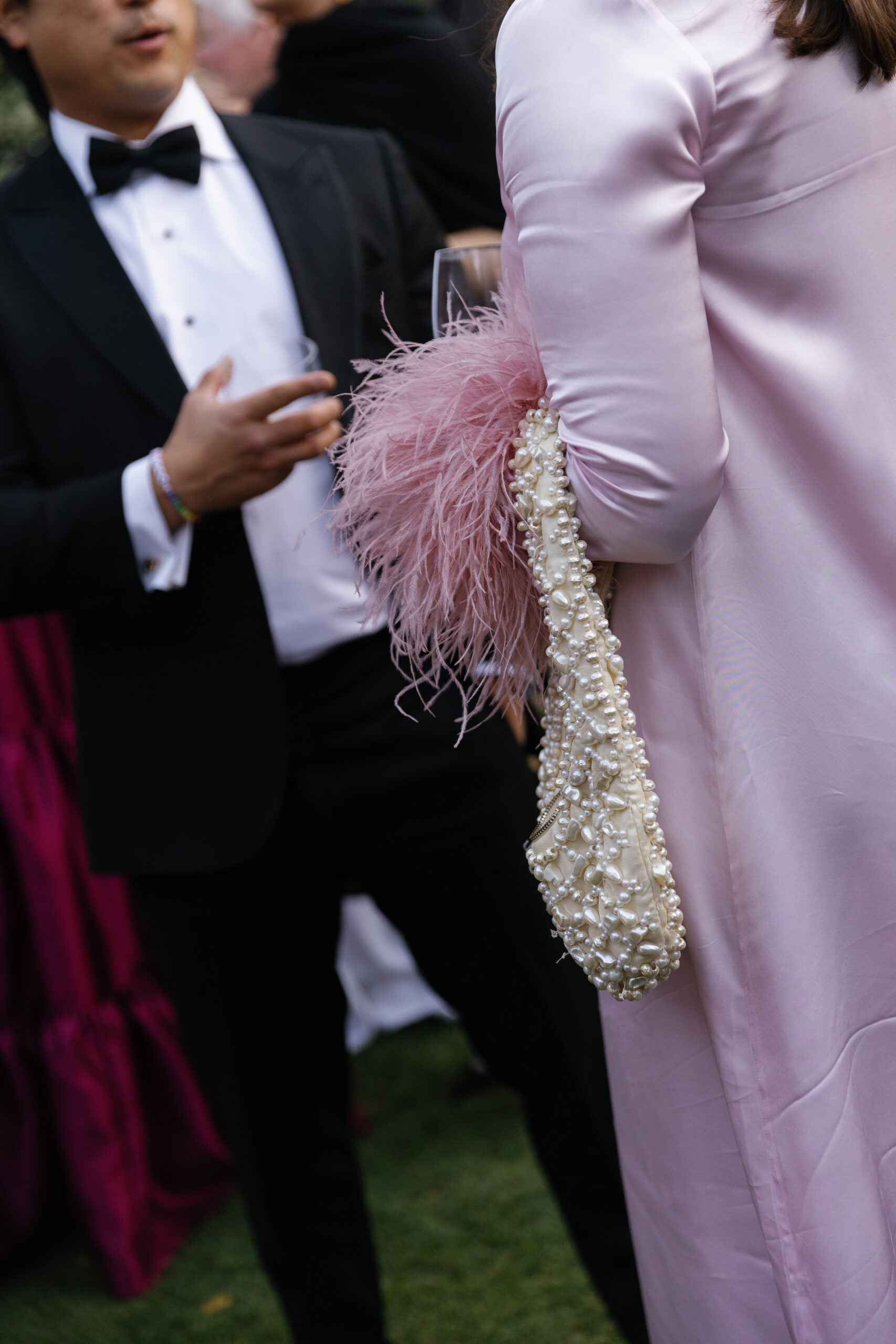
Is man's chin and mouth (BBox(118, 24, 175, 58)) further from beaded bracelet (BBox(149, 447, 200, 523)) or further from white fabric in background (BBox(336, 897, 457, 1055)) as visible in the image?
white fabric in background (BBox(336, 897, 457, 1055))

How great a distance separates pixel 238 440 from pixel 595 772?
2.38 ft

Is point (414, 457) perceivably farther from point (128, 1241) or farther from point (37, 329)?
point (128, 1241)

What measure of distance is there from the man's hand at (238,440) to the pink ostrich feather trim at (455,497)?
298 mm

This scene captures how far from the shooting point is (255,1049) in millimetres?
1771

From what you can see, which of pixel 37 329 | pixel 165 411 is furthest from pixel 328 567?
pixel 37 329

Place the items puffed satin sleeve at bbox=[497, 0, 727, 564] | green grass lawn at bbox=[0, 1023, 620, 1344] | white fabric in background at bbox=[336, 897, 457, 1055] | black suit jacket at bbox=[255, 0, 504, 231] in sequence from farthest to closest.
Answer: white fabric in background at bbox=[336, 897, 457, 1055] < black suit jacket at bbox=[255, 0, 504, 231] < green grass lawn at bbox=[0, 1023, 620, 1344] < puffed satin sleeve at bbox=[497, 0, 727, 564]

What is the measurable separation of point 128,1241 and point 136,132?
1.90 metres

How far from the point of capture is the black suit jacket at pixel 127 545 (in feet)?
5.40

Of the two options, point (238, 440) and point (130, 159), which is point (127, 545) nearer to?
point (238, 440)

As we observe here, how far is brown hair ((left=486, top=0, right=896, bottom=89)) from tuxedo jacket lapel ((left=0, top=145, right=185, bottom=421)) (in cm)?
97

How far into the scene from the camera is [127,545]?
1605 millimetres

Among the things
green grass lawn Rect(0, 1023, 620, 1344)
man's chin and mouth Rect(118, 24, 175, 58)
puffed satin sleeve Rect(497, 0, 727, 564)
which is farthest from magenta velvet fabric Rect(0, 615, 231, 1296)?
puffed satin sleeve Rect(497, 0, 727, 564)

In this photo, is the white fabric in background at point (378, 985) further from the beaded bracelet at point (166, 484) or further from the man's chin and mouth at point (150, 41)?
the man's chin and mouth at point (150, 41)

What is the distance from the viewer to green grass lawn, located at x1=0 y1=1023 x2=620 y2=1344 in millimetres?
2047
